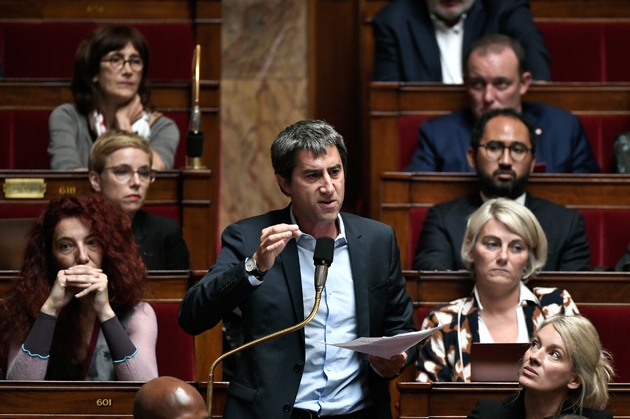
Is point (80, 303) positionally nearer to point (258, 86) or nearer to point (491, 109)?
point (491, 109)

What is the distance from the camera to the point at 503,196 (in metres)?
1.69

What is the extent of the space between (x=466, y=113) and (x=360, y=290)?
0.92 metres

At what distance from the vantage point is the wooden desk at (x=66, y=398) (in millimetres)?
1187

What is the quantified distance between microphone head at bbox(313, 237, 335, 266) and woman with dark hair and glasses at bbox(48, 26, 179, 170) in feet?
2.96

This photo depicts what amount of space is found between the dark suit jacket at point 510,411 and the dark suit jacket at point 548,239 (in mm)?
484

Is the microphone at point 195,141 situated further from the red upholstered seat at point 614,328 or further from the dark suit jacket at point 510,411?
the dark suit jacket at point 510,411

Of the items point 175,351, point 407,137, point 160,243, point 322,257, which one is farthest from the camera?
point 407,137

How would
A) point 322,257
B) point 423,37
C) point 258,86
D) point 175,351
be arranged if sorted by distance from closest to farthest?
point 322,257
point 175,351
point 423,37
point 258,86

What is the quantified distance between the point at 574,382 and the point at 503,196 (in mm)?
581

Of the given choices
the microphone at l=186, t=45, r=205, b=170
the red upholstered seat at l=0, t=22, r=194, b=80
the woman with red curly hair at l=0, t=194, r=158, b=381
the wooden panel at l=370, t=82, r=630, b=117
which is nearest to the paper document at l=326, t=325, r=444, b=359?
the woman with red curly hair at l=0, t=194, r=158, b=381

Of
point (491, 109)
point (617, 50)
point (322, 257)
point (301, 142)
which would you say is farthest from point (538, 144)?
point (322, 257)

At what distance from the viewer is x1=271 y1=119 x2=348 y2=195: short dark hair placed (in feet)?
3.61

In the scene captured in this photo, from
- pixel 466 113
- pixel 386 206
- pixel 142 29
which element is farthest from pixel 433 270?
pixel 142 29

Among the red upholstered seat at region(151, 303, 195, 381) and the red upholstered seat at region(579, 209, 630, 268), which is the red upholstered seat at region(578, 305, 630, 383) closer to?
A: the red upholstered seat at region(579, 209, 630, 268)
